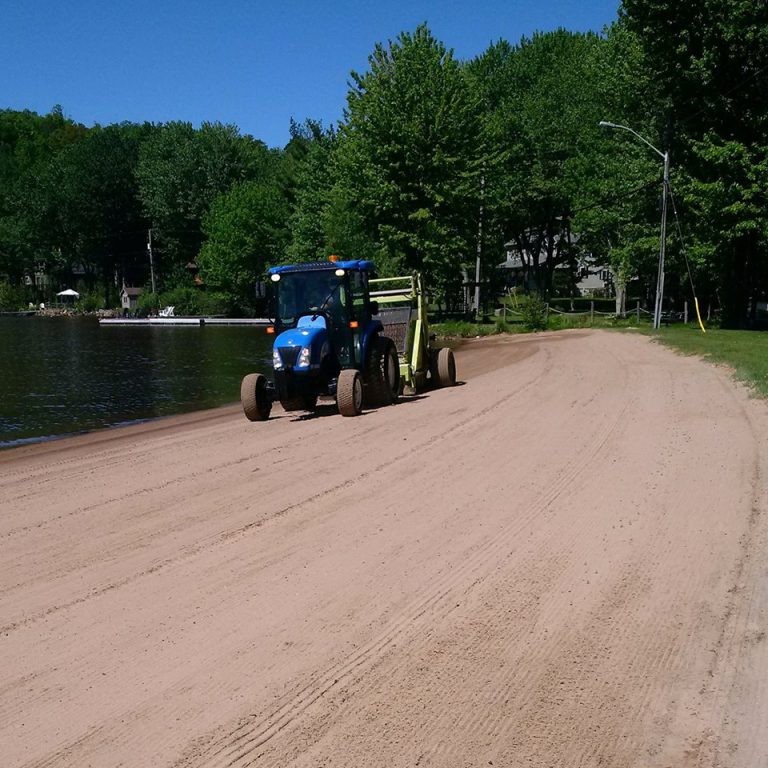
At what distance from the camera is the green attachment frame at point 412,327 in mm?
19312

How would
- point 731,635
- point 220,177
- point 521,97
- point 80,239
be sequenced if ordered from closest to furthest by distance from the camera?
point 731,635 → point 521,97 → point 220,177 → point 80,239

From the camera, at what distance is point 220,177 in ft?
310

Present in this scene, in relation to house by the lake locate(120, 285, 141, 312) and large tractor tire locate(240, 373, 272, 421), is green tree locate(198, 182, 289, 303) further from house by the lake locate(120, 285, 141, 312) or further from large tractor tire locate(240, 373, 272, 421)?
large tractor tire locate(240, 373, 272, 421)

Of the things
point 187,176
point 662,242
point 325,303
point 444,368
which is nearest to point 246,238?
point 187,176

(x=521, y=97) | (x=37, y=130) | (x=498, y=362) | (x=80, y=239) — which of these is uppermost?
(x=37, y=130)

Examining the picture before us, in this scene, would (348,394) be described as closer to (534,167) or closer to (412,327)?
(412,327)

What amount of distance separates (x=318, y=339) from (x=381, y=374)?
2.11m

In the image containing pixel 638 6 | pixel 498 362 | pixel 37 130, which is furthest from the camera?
pixel 37 130

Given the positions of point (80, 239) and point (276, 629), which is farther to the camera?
point (80, 239)

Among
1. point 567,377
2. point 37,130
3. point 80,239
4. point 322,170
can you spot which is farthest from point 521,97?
point 37,130

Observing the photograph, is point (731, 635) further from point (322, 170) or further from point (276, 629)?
point (322, 170)

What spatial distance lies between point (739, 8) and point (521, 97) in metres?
36.0

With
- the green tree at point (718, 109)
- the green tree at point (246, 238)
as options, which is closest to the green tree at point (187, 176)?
the green tree at point (246, 238)

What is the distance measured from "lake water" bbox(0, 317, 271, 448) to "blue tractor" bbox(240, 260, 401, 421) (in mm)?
5247
